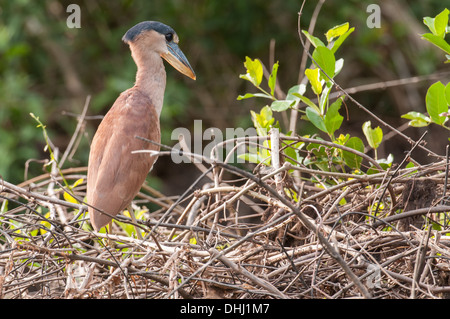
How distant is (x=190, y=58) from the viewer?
5797 millimetres

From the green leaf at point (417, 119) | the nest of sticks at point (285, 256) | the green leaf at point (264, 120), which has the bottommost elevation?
the nest of sticks at point (285, 256)

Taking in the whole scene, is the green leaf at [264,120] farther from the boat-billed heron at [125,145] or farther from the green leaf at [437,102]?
the green leaf at [437,102]

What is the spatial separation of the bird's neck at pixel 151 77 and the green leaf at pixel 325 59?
32.3 inches

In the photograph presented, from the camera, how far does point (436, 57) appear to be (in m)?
5.25

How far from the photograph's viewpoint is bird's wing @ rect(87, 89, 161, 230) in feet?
7.40

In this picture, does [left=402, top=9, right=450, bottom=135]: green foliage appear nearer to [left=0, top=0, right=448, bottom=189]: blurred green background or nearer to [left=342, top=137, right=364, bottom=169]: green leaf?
[left=342, top=137, right=364, bottom=169]: green leaf

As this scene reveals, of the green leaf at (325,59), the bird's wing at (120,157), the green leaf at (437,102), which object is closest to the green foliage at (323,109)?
the green leaf at (325,59)

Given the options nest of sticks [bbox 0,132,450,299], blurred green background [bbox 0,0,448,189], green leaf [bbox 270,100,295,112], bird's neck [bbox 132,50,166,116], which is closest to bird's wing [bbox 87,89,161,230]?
bird's neck [bbox 132,50,166,116]

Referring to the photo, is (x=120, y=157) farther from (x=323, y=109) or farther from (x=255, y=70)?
(x=323, y=109)

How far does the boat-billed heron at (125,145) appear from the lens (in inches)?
88.6

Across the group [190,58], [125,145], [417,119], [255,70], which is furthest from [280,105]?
[190,58]

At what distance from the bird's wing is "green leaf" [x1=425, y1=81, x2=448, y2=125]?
1.05 m
